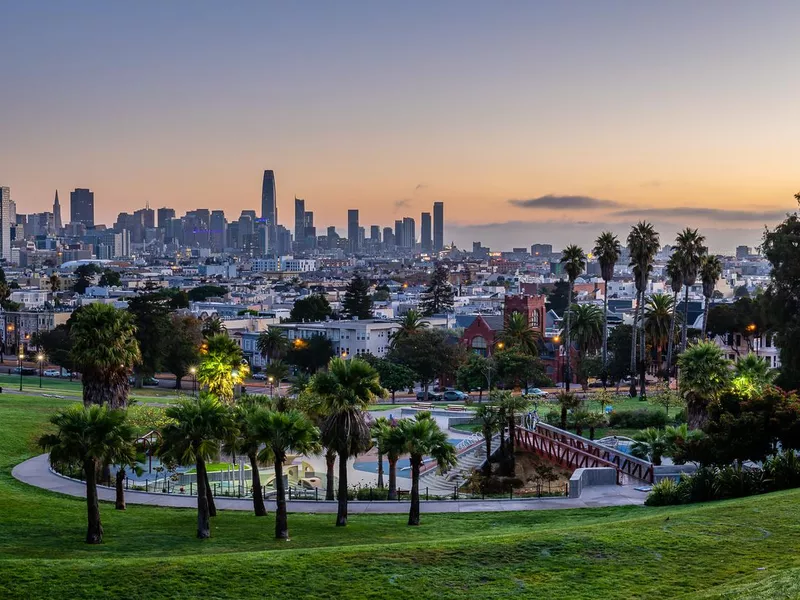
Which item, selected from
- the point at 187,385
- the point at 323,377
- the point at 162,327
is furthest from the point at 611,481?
the point at 187,385

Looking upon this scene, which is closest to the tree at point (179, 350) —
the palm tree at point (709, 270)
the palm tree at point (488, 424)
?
the palm tree at point (488, 424)

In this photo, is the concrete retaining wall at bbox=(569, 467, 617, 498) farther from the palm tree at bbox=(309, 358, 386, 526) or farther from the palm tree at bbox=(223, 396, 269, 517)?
the palm tree at bbox=(223, 396, 269, 517)

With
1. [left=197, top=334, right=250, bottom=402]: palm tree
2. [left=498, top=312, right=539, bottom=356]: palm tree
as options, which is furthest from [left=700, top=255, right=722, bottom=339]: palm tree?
[left=197, top=334, right=250, bottom=402]: palm tree

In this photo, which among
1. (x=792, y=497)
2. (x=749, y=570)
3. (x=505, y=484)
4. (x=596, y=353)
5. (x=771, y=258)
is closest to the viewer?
(x=749, y=570)

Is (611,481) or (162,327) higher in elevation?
(162,327)

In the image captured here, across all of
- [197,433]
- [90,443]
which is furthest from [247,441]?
[90,443]

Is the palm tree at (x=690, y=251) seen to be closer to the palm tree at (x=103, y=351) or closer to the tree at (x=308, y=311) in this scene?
the palm tree at (x=103, y=351)

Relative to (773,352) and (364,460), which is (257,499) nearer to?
(364,460)
